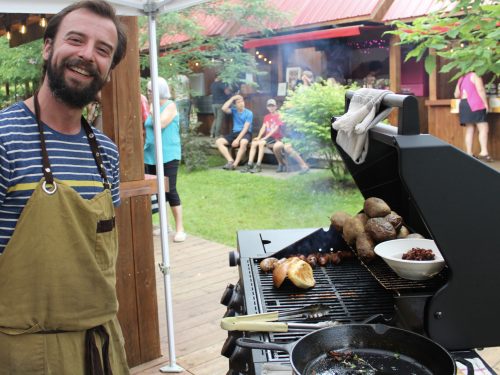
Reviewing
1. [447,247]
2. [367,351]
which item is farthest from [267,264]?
[447,247]

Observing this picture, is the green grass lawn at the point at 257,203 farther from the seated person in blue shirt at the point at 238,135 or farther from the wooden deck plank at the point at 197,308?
the seated person in blue shirt at the point at 238,135

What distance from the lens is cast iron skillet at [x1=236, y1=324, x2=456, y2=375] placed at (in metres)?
1.52

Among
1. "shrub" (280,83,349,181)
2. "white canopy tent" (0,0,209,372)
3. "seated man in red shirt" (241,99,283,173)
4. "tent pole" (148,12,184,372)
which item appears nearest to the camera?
"white canopy tent" (0,0,209,372)

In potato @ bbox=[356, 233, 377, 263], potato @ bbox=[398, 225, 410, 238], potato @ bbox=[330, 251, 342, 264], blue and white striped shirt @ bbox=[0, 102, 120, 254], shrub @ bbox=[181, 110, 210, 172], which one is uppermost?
blue and white striped shirt @ bbox=[0, 102, 120, 254]

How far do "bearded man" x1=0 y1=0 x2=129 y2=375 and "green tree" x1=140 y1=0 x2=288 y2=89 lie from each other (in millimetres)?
10562

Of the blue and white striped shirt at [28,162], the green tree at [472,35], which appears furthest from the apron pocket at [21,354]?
the green tree at [472,35]

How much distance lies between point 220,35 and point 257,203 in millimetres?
6159

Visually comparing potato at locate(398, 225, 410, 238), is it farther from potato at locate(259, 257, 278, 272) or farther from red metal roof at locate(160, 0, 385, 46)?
red metal roof at locate(160, 0, 385, 46)

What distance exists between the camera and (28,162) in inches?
70.5

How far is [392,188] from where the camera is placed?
8.70ft

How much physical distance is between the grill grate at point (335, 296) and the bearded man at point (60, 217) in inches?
24.8

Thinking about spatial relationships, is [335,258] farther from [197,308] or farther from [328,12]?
[328,12]

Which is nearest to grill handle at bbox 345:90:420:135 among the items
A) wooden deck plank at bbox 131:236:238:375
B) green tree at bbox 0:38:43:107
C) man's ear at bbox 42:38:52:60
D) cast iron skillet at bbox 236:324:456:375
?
cast iron skillet at bbox 236:324:456:375

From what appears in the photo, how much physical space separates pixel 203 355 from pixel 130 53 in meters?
2.23
